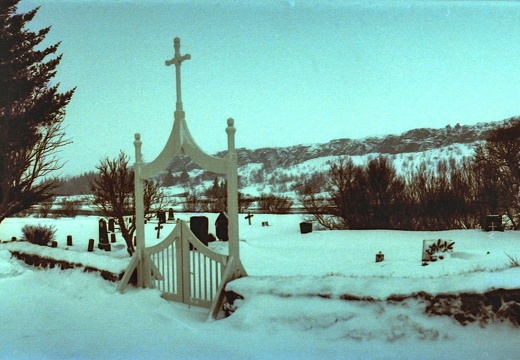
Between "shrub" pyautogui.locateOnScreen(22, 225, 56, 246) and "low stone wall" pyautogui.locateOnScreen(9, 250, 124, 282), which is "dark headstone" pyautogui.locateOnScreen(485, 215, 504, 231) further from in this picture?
"shrub" pyautogui.locateOnScreen(22, 225, 56, 246)

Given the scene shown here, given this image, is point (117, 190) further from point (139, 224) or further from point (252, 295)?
point (252, 295)

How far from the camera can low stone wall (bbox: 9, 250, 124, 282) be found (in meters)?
7.54

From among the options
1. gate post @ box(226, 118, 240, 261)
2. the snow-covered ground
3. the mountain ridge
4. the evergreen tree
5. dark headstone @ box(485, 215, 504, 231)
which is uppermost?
the mountain ridge

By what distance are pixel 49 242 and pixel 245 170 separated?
1635 inches

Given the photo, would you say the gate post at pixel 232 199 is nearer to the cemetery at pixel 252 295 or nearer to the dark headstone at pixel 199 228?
the cemetery at pixel 252 295

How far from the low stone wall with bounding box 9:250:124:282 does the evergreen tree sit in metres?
5.62

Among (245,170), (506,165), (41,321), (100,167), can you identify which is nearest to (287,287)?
(41,321)

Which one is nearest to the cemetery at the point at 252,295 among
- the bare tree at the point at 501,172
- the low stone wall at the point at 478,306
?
the low stone wall at the point at 478,306

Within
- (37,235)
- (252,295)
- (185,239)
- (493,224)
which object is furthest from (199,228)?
(493,224)

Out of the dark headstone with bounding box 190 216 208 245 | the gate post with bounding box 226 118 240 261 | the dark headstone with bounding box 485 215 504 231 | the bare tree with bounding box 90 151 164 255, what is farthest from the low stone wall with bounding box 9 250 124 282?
the dark headstone with bounding box 485 215 504 231

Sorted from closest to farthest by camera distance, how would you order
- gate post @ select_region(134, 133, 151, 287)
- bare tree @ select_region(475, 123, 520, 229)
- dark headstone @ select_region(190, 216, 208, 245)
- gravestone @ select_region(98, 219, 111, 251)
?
gate post @ select_region(134, 133, 151, 287), dark headstone @ select_region(190, 216, 208, 245), gravestone @ select_region(98, 219, 111, 251), bare tree @ select_region(475, 123, 520, 229)

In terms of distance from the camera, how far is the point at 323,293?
15.6 feet

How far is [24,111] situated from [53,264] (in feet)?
30.6

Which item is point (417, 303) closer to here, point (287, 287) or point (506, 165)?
point (287, 287)
